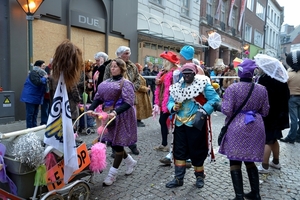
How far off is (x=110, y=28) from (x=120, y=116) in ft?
27.5

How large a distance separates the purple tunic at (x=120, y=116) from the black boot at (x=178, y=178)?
2.40 feet

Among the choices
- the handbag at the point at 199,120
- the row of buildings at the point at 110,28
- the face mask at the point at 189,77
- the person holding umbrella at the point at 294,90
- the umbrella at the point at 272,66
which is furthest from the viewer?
the row of buildings at the point at 110,28

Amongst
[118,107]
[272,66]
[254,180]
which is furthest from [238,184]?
[118,107]

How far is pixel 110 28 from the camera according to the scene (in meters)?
11.6

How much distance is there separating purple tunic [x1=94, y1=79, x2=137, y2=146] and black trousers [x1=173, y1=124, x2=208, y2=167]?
2.08 ft

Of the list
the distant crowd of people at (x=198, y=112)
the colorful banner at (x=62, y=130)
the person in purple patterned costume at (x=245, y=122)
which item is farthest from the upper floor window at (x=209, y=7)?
the colorful banner at (x=62, y=130)

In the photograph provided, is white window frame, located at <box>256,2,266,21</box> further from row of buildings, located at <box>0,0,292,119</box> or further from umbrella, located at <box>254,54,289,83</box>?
umbrella, located at <box>254,54,289,83</box>

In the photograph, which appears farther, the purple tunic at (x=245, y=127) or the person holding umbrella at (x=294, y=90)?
the person holding umbrella at (x=294, y=90)

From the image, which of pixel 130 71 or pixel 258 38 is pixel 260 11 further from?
pixel 130 71

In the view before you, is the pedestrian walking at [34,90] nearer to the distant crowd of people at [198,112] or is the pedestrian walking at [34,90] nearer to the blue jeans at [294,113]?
the distant crowd of people at [198,112]

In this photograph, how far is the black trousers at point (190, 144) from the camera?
3.73 metres

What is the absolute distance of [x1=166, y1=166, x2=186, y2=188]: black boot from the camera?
153 inches

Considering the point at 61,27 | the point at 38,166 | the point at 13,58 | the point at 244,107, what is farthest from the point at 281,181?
the point at 61,27

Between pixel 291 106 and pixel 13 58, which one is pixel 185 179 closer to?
pixel 291 106
